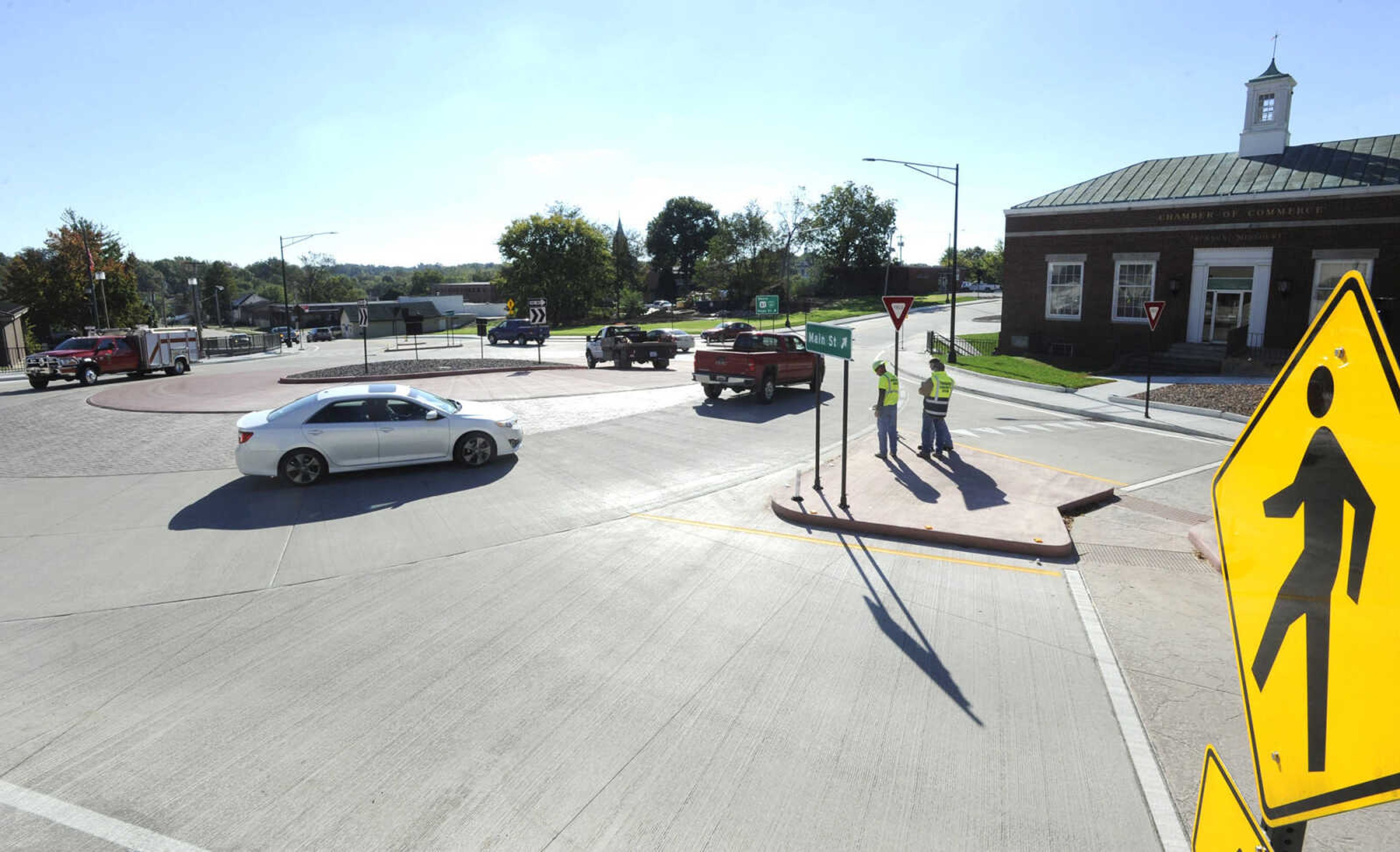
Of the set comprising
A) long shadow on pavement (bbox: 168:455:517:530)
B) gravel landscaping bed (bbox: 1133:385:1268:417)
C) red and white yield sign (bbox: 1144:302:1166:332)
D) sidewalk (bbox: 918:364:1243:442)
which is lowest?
long shadow on pavement (bbox: 168:455:517:530)

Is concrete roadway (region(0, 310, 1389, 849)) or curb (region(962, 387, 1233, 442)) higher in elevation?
curb (region(962, 387, 1233, 442))

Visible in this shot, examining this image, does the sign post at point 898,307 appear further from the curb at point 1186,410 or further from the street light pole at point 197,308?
the street light pole at point 197,308

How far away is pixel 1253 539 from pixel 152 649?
26.1 ft

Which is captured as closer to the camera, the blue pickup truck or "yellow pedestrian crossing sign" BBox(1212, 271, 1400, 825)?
"yellow pedestrian crossing sign" BBox(1212, 271, 1400, 825)

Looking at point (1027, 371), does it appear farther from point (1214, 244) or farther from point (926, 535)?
point (926, 535)

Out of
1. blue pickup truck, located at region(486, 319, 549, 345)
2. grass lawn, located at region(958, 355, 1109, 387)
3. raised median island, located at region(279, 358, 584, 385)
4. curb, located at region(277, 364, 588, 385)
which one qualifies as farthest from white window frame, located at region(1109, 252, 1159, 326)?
blue pickup truck, located at region(486, 319, 549, 345)

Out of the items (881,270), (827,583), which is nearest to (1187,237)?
(827,583)

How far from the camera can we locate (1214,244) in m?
29.8

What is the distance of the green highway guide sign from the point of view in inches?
428

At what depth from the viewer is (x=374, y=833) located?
4457 millimetres

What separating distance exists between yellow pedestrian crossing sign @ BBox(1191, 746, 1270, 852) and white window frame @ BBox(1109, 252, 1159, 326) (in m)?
33.5

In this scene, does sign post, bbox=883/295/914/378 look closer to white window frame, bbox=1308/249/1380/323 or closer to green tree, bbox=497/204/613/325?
white window frame, bbox=1308/249/1380/323

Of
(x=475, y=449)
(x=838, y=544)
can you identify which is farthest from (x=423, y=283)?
(x=838, y=544)

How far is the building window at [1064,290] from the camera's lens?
3356 centimetres
